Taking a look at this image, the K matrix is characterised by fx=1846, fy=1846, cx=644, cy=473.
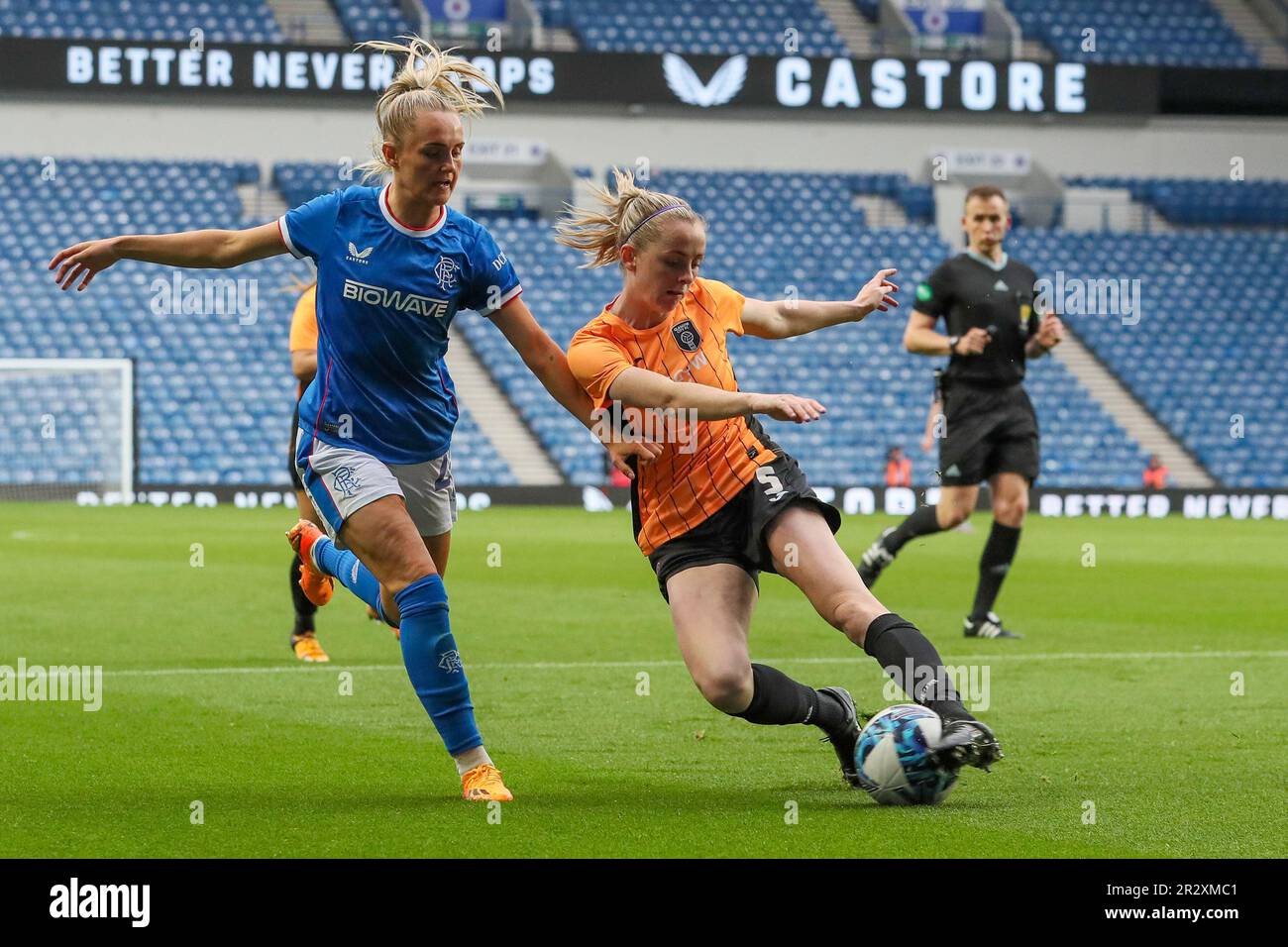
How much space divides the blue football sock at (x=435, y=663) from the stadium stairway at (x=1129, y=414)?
26257 millimetres

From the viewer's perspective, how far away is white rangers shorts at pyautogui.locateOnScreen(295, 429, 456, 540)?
18.0 feet

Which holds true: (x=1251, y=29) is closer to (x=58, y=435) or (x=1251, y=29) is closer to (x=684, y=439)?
(x=58, y=435)

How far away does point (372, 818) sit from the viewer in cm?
494

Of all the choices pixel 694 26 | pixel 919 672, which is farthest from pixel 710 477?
pixel 694 26

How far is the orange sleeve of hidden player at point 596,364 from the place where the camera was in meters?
5.50

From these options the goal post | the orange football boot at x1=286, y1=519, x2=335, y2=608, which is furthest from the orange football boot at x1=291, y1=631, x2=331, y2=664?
the goal post

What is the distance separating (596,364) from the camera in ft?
18.1

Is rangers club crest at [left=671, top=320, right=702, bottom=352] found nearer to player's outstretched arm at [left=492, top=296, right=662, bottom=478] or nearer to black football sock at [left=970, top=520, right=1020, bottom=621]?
player's outstretched arm at [left=492, top=296, right=662, bottom=478]

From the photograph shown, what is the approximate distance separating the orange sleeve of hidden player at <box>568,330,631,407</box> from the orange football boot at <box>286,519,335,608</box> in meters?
1.55

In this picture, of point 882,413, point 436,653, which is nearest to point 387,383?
point 436,653

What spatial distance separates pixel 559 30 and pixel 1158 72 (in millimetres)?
11702

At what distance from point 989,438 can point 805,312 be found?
4.57 meters

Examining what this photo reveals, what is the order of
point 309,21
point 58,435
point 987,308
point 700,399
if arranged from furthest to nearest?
point 309,21, point 58,435, point 987,308, point 700,399
